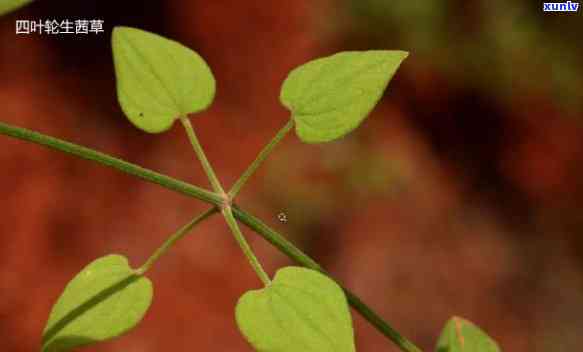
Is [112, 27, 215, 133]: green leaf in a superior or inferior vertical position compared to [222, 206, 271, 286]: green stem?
superior

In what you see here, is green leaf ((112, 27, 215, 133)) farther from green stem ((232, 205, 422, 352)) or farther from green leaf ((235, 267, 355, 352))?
green leaf ((235, 267, 355, 352))

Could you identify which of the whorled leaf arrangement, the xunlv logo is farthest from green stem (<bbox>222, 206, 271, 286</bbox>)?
the xunlv logo

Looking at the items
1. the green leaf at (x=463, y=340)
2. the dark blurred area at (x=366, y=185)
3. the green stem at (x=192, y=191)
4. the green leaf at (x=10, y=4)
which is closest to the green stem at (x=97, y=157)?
the green stem at (x=192, y=191)

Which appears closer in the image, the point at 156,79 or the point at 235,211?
the point at 235,211

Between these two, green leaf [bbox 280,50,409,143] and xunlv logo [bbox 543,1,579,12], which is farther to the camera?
xunlv logo [bbox 543,1,579,12]

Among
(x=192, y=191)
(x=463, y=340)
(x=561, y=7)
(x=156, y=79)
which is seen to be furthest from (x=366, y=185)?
(x=192, y=191)

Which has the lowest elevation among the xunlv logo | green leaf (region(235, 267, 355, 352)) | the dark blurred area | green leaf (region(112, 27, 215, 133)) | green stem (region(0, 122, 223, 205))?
the dark blurred area

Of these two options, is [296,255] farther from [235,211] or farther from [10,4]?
[10,4]
